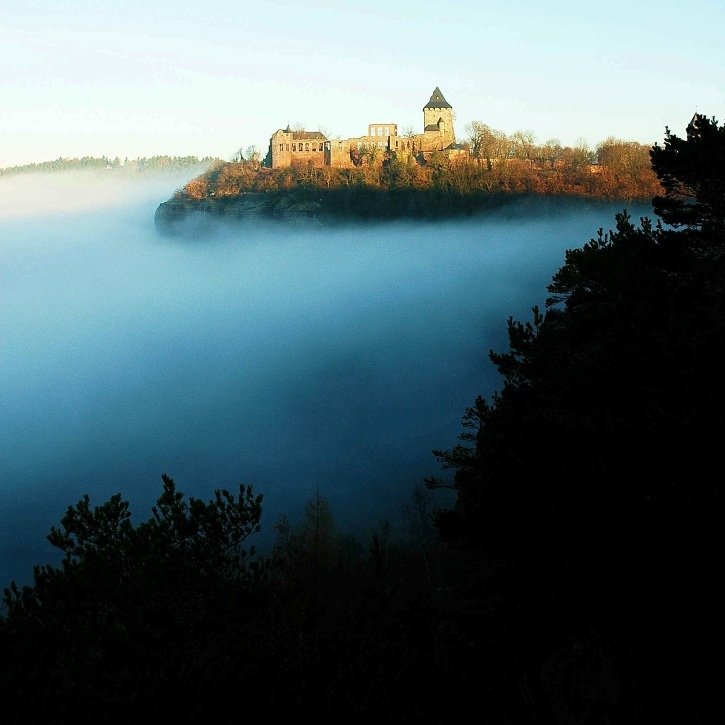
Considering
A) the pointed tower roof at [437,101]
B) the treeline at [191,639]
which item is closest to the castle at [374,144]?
the pointed tower roof at [437,101]

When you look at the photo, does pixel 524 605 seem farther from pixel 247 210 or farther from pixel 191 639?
pixel 247 210

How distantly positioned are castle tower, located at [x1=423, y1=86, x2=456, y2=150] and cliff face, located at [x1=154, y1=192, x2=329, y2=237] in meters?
21.3

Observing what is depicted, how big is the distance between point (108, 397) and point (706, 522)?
520 feet

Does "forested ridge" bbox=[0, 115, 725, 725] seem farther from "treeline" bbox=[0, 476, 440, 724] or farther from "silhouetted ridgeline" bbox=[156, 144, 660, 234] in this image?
"silhouetted ridgeline" bbox=[156, 144, 660, 234]

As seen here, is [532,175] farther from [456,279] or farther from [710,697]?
[710,697]

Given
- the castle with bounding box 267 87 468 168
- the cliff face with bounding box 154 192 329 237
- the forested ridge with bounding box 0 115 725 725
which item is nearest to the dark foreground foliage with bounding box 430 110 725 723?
the forested ridge with bounding box 0 115 725 725

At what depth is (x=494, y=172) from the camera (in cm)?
13062

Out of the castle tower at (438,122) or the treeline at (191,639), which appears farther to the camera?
the castle tower at (438,122)

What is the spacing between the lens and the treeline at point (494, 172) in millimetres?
128125

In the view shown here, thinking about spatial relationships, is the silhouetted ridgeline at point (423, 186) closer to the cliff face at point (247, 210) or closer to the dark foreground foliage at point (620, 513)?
the cliff face at point (247, 210)

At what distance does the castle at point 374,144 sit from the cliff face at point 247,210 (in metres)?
7.35

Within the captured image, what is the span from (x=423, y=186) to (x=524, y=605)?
123 meters

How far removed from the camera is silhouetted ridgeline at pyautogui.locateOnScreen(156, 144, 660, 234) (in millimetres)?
128875

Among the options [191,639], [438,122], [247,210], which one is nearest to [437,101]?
[438,122]
